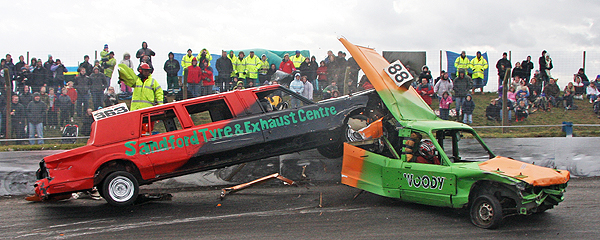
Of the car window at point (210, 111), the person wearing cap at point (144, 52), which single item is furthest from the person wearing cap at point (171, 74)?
the car window at point (210, 111)

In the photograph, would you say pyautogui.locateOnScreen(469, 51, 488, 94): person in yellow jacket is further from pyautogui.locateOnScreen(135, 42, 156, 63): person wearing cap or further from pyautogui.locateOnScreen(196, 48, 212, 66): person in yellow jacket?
pyautogui.locateOnScreen(135, 42, 156, 63): person wearing cap

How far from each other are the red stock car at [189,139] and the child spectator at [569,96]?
435 inches

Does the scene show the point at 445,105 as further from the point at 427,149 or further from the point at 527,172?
the point at 527,172

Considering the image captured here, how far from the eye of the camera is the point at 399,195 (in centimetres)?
678

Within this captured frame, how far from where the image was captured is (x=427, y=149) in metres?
6.75

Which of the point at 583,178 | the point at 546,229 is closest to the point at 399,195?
the point at 546,229

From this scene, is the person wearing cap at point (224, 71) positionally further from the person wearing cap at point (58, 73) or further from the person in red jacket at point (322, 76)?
the person wearing cap at point (58, 73)

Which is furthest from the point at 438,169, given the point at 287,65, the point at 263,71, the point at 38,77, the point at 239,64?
the point at 38,77

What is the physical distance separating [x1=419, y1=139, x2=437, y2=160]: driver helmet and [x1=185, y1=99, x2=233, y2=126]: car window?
3.19 m

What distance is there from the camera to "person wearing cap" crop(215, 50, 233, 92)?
13.4 m

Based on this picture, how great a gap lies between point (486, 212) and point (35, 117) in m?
10.9

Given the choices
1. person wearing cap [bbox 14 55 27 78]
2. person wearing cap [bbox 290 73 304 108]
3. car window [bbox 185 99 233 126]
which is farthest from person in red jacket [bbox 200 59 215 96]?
person wearing cap [bbox 14 55 27 78]

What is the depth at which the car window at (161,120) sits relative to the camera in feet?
25.0

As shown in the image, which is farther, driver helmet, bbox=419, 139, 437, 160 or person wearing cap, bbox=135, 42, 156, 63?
person wearing cap, bbox=135, 42, 156, 63
